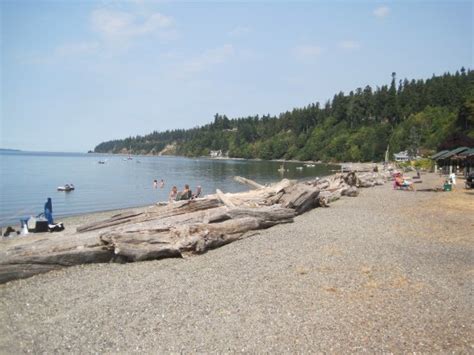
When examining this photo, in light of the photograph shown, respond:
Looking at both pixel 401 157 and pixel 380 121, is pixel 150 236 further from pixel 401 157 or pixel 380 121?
pixel 380 121

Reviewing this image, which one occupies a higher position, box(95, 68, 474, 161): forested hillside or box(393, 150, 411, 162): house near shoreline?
box(95, 68, 474, 161): forested hillside

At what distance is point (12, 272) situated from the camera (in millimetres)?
10852

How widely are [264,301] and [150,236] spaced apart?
5.71m

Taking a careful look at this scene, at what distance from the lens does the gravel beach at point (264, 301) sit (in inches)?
269

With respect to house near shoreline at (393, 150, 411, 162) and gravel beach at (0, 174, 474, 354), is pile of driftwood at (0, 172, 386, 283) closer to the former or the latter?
gravel beach at (0, 174, 474, 354)

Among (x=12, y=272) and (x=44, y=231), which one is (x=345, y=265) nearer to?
(x=12, y=272)

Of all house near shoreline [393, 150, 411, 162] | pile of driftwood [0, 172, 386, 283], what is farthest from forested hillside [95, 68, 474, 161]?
pile of driftwood [0, 172, 386, 283]

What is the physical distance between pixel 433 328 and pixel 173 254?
8115mm

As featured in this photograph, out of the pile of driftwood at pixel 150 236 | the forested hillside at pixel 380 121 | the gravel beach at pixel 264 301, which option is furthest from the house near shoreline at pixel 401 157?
the gravel beach at pixel 264 301

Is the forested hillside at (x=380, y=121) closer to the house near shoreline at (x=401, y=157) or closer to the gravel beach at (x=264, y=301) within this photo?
the house near shoreline at (x=401, y=157)

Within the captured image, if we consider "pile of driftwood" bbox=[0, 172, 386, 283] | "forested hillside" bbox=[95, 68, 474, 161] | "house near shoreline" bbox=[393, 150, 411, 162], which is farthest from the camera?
"forested hillside" bbox=[95, 68, 474, 161]

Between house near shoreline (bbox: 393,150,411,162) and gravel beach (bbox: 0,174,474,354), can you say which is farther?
house near shoreline (bbox: 393,150,411,162)

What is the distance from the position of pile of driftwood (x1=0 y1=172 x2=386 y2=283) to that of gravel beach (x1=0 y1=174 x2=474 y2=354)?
451mm

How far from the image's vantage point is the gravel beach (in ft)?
22.4
